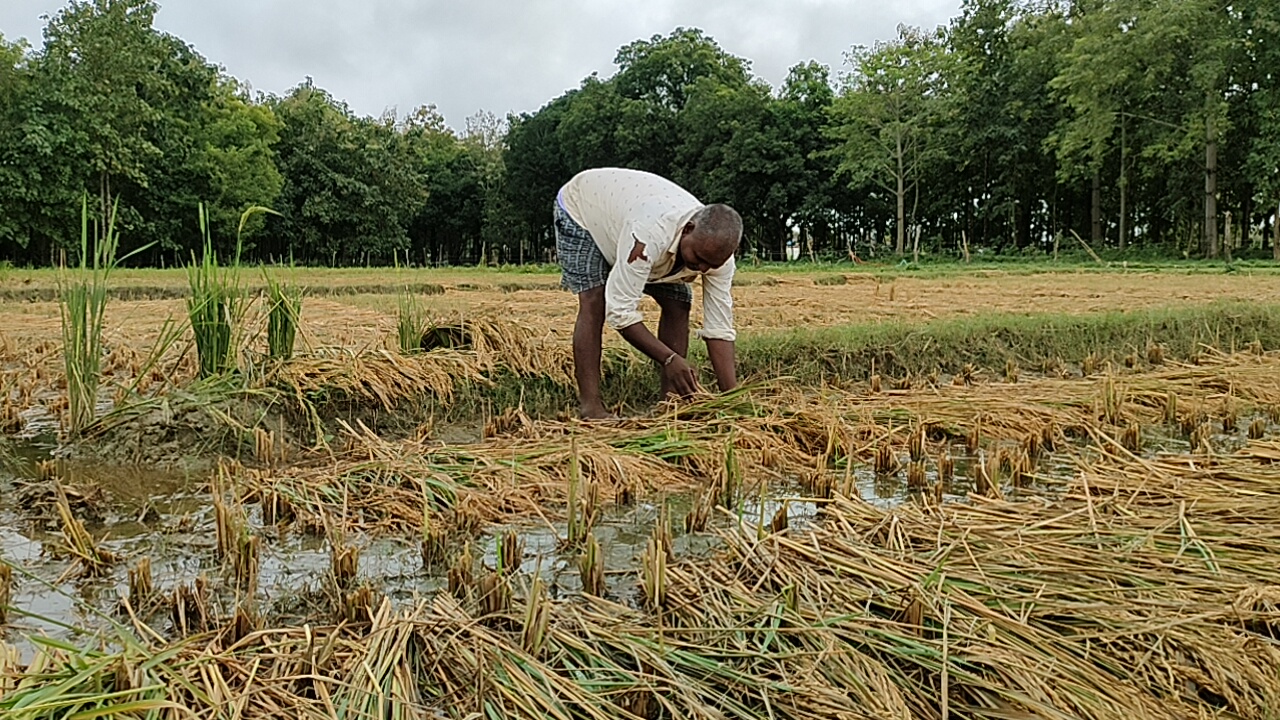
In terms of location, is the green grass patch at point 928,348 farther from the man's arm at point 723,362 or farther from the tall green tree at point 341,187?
the tall green tree at point 341,187

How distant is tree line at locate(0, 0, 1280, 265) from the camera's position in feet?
76.8

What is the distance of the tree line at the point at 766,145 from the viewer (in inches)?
922

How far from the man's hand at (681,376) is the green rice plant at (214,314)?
1732 mm

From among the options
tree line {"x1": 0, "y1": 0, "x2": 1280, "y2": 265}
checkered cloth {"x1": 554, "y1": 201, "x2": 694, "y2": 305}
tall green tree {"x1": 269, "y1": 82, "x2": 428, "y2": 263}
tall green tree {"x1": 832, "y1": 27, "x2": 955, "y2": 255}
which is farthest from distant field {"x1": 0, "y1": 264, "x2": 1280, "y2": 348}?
tall green tree {"x1": 269, "y1": 82, "x2": 428, "y2": 263}

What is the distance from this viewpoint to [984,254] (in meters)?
27.4

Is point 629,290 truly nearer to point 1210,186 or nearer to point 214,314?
point 214,314

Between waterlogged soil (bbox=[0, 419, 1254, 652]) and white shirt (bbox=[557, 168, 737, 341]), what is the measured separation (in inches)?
37.8

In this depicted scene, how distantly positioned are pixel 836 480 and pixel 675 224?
1184 mm

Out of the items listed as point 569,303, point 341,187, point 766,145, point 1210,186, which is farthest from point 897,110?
point 569,303

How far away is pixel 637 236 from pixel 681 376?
61 cm

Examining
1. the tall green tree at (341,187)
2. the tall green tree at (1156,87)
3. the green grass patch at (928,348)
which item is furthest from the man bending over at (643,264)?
the tall green tree at (341,187)

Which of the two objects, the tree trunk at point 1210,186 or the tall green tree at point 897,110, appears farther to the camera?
the tall green tree at point 897,110

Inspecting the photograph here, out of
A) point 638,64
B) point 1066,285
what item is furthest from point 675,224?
point 638,64

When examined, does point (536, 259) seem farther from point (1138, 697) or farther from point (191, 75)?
point (1138, 697)
